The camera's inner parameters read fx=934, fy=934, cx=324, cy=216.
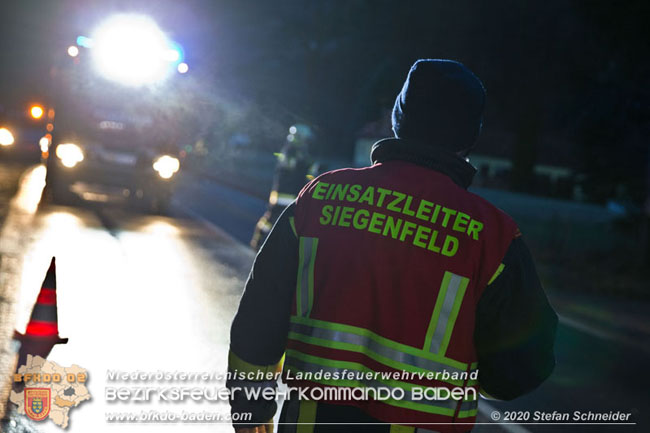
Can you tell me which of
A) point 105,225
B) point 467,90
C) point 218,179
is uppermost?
point 467,90

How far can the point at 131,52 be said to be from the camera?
2103 centimetres

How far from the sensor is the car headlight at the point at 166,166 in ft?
61.7

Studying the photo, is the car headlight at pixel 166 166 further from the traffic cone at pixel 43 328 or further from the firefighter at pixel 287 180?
the traffic cone at pixel 43 328

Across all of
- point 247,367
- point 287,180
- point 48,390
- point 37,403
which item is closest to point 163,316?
point 48,390

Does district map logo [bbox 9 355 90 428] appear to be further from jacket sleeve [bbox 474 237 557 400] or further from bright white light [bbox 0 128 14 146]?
bright white light [bbox 0 128 14 146]

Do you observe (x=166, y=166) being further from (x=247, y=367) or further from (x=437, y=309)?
(x=437, y=309)

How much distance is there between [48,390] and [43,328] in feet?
1.92

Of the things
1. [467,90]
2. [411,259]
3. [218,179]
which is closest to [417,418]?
[411,259]

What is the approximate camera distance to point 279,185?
14.0 meters

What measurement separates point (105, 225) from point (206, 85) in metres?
28.1

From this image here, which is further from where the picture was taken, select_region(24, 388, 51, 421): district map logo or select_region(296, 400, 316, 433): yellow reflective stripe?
select_region(24, 388, 51, 421): district map logo

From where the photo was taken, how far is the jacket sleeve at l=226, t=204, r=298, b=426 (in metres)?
2.74

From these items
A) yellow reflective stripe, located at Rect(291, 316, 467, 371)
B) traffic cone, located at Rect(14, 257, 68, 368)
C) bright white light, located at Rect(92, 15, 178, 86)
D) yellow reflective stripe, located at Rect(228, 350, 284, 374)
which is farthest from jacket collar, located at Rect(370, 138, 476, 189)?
bright white light, located at Rect(92, 15, 178, 86)

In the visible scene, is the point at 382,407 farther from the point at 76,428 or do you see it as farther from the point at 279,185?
the point at 279,185
